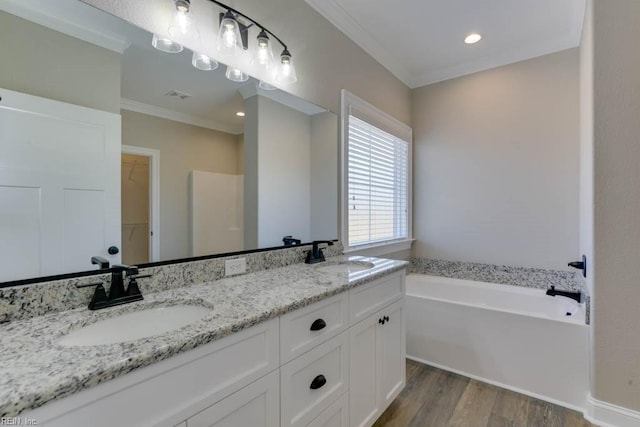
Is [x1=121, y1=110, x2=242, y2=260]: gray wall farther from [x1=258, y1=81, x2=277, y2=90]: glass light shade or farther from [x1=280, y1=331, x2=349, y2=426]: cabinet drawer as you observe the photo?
[x1=280, y1=331, x2=349, y2=426]: cabinet drawer

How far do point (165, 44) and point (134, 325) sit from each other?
1.13 metres

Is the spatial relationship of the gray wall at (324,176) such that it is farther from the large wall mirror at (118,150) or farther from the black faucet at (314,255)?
the large wall mirror at (118,150)

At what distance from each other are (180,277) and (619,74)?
256 cm

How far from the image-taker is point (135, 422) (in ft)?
2.22

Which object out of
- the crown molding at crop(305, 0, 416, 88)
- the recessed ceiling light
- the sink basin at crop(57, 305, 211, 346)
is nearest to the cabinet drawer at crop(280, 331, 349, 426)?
the sink basin at crop(57, 305, 211, 346)

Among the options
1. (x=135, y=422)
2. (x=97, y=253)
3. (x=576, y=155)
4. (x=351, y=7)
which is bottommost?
(x=135, y=422)

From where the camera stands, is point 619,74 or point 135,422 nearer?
point 135,422

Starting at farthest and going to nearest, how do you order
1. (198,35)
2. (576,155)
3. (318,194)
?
(576,155), (318,194), (198,35)

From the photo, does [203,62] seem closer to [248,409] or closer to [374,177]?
[248,409]

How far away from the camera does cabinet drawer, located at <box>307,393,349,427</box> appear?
1.23 meters

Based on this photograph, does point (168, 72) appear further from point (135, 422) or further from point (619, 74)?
point (619, 74)

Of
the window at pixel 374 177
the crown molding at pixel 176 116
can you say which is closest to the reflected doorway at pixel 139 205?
the crown molding at pixel 176 116

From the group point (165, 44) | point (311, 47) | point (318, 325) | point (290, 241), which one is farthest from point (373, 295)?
point (311, 47)

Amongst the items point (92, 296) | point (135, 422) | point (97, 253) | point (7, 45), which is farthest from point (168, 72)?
point (135, 422)
